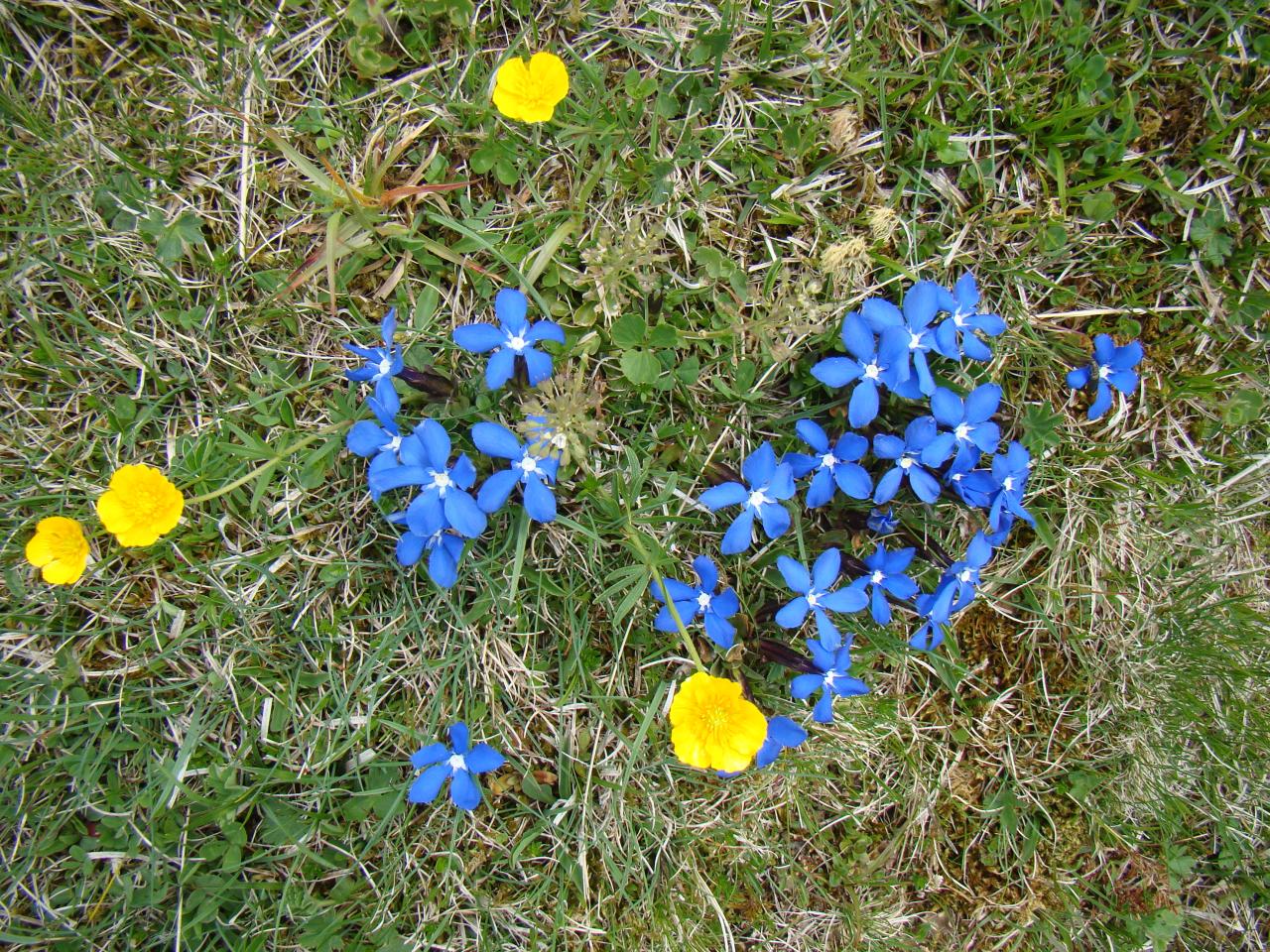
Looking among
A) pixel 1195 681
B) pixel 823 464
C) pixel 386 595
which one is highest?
pixel 823 464

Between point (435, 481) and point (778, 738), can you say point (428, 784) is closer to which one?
point (435, 481)

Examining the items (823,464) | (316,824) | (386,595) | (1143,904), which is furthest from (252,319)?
(1143,904)

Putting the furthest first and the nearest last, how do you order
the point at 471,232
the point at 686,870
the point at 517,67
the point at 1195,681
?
the point at 1195,681
the point at 686,870
the point at 471,232
the point at 517,67

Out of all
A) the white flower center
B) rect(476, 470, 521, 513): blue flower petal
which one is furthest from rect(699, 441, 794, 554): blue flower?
rect(476, 470, 521, 513): blue flower petal

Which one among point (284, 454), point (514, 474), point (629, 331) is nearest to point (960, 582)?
point (629, 331)

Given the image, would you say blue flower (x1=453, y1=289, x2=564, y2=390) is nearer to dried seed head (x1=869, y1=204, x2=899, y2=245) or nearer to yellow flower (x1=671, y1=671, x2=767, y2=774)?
yellow flower (x1=671, y1=671, x2=767, y2=774)

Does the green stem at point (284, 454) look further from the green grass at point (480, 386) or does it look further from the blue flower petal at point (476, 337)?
the blue flower petal at point (476, 337)

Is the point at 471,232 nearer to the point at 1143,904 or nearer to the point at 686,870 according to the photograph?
the point at 686,870

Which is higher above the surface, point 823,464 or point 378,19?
point 378,19
